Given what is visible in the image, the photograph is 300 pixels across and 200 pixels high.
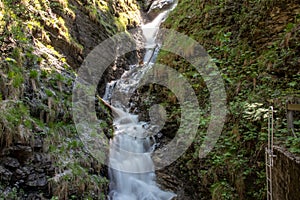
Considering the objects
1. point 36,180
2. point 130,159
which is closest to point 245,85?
point 130,159

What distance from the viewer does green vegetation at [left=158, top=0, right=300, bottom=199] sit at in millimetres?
4809

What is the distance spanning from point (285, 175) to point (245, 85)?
3.23 metres

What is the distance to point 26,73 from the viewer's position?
5660 millimetres

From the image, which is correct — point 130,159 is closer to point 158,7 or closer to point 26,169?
point 26,169

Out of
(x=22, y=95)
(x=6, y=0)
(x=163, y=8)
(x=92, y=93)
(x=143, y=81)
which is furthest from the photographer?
(x=163, y=8)

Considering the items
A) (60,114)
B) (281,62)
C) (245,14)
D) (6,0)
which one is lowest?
(60,114)

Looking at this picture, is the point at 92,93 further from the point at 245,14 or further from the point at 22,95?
the point at 245,14

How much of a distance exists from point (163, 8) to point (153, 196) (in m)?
14.7

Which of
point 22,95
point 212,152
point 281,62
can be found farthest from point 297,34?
point 22,95

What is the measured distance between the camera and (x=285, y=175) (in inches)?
127

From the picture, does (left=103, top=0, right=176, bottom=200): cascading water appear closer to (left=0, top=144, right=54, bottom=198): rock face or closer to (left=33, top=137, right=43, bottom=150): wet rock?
(left=0, top=144, right=54, bottom=198): rock face

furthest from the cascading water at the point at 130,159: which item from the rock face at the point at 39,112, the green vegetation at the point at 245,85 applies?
the green vegetation at the point at 245,85

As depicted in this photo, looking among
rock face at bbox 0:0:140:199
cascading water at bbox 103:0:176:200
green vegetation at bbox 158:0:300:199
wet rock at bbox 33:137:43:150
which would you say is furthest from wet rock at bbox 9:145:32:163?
green vegetation at bbox 158:0:300:199

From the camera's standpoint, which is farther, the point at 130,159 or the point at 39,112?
the point at 130,159
